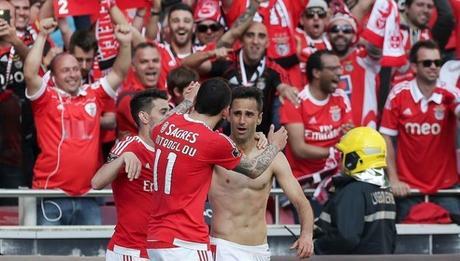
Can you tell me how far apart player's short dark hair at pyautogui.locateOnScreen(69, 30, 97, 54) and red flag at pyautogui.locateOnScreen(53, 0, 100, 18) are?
215mm

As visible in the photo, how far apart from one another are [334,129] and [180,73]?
1.68m

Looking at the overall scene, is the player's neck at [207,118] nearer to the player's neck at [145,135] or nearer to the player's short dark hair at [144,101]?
the player's neck at [145,135]

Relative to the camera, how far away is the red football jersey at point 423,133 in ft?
43.2

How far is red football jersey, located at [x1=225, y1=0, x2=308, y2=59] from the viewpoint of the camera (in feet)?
45.9

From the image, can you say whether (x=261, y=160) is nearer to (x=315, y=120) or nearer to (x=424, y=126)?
(x=315, y=120)

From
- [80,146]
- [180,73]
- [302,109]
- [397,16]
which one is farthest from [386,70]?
[80,146]

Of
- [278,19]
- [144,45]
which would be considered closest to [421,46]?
[278,19]

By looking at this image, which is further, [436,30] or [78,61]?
[436,30]

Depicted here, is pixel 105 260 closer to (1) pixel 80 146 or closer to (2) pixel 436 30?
(1) pixel 80 146

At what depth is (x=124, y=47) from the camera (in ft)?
42.3

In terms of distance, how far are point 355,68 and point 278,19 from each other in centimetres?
95

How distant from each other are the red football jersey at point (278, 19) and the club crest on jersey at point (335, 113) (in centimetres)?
90

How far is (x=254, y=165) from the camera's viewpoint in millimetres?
10031

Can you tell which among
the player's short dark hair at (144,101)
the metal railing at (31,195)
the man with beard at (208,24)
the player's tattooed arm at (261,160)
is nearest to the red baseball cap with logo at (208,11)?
the man with beard at (208,24)
